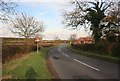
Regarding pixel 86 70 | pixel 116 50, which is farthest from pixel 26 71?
pixel 116 50

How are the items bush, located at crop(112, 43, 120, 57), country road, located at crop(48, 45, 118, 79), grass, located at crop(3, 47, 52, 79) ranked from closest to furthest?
1. grass, located at crop(3, 47, 52, 79)
2. country road, located at crop(48, 45, 118, 79)
3. bush, located at crop(112, 43, 120, 57)

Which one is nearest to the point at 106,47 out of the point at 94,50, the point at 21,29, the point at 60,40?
the point at 94,50

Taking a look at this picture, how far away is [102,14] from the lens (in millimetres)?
46781

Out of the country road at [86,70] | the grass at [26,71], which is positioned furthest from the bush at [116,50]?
the grass at [26,71]

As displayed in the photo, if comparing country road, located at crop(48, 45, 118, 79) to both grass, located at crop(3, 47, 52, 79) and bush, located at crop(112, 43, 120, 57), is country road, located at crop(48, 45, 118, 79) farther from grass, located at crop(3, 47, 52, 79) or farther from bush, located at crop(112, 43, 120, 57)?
bush, located at crop(112, 43, 120, 57)

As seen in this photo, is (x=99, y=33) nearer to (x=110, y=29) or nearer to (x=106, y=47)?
(x=110, y=29)

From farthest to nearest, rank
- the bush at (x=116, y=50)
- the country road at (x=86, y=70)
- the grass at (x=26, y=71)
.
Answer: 1. the bush at (x=116, y=50)
2. the country road at (x=86, y=70)
3. the grass at (x=26, y=71)

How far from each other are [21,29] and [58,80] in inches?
2400

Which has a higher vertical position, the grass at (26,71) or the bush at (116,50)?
the bush at (116,50)

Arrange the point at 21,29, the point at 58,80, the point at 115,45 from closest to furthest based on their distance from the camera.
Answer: the point at 58,80 → the point at 115,45 → the point at 21,29

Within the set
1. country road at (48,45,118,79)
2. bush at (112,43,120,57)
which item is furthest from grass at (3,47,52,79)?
bush at (112,43,120,57)

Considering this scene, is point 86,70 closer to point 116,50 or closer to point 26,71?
point 26,71

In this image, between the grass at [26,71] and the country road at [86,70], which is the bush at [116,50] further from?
the grass at [26,71]

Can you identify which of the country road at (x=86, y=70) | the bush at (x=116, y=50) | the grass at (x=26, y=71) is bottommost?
the country road at (x=86, y=70)
